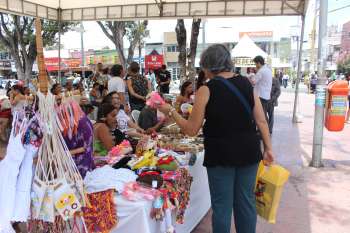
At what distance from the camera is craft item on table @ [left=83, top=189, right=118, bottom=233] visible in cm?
261

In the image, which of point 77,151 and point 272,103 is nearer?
point 77,151

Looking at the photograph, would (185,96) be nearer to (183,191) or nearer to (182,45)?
(183,191)

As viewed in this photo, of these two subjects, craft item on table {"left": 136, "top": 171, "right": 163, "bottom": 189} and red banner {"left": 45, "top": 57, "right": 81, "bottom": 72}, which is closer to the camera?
craft item on table {"left": 136, "top": 171, "right": 163, "bottom": 189}

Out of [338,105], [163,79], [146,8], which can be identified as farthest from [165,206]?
[163,79]

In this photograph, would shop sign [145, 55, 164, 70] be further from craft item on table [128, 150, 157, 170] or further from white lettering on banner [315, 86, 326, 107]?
craft item on table [128, 150, 157, 170]

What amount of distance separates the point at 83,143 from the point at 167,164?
2.65 ft

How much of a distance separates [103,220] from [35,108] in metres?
0.91

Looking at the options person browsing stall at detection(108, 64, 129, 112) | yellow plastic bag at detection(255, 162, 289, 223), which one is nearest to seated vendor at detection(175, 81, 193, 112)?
person browsing stall at detection(108, 64, 129, 112)

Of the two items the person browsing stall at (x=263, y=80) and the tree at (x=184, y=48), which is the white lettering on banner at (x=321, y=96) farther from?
the tree at (x=184, y=48)

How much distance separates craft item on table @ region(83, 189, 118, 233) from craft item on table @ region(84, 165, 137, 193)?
0.22ft

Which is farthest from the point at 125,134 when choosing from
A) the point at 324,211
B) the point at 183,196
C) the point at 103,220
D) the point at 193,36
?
the point at 193,36

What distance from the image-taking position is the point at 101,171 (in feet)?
9.46

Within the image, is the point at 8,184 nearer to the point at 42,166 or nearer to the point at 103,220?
the point at 42,166

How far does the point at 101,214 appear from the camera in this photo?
8.61 feet
